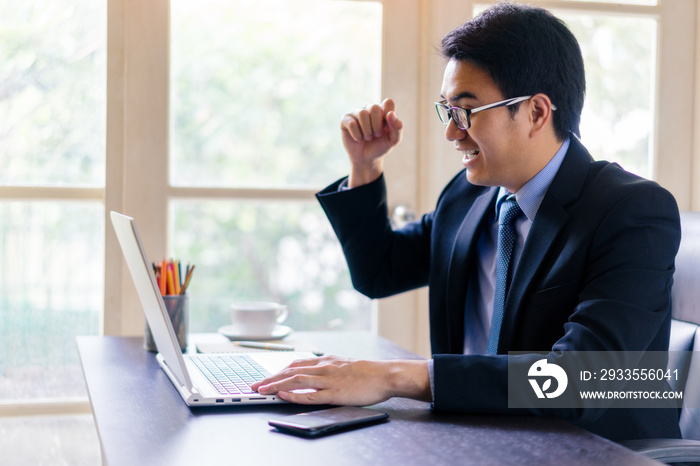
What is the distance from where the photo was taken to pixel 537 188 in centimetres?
133

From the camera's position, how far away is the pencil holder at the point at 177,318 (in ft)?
4.65

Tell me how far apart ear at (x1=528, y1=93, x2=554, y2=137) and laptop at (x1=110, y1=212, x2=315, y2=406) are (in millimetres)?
577

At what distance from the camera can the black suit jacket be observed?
101cm

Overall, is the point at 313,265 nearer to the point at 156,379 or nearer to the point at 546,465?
the point at 156,379

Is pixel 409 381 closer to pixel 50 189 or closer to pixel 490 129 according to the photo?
pixel 490 129

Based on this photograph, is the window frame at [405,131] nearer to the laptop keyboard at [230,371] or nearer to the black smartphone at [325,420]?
the laptop keyboard at [230,371]

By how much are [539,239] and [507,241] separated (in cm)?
13

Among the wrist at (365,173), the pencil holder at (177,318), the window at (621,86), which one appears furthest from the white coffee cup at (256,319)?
the window at (621,86)

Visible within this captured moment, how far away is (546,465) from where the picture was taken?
0.78 metres

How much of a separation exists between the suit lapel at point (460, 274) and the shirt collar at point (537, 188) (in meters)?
0.14

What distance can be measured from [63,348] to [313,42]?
1.09m

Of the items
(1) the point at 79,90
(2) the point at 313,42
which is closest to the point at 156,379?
(1) the point at 79,90

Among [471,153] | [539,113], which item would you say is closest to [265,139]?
[471,153]

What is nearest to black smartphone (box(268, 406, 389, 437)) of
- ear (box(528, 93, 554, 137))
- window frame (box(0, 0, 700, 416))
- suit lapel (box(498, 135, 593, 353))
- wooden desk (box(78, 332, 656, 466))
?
wooden desk (box(78, 332, 656, 466))
